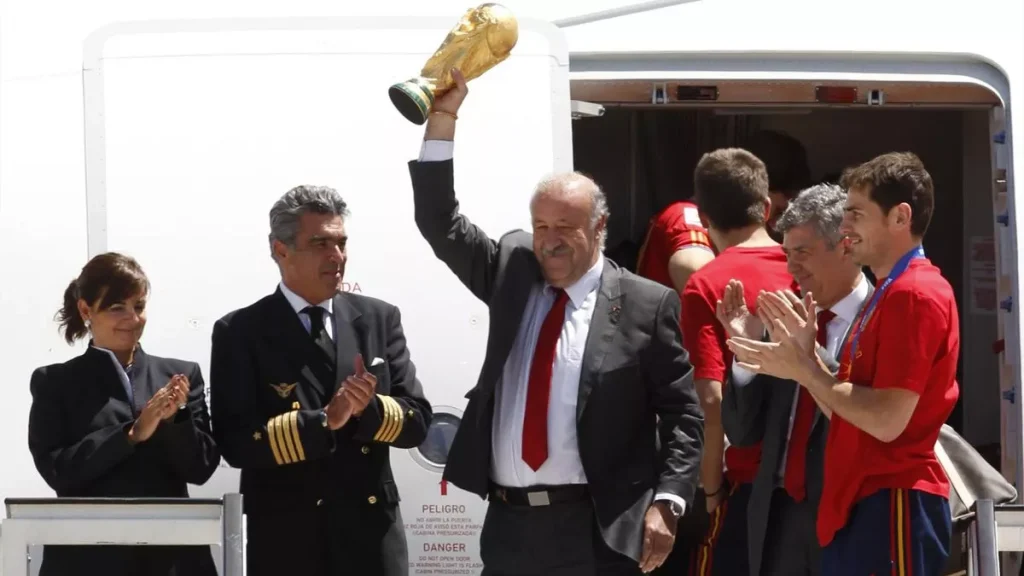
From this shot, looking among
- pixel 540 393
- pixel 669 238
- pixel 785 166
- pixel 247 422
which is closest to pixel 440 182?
pixel 540 393

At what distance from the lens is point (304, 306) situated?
423 cm

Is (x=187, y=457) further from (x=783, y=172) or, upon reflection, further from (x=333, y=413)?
(x=783, y=172)

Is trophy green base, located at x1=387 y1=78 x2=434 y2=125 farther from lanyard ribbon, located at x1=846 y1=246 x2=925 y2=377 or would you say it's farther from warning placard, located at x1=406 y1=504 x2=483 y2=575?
warning placard, located at x1=406 y1=504 x2=483 y2=575

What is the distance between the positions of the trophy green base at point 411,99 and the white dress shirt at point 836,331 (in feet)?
3.71

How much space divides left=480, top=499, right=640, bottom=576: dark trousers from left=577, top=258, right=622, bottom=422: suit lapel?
0.26 m

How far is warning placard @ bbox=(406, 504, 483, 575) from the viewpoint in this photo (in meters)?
4.59

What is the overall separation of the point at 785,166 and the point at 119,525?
10.7ft

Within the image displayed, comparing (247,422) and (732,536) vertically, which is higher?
(247,422)

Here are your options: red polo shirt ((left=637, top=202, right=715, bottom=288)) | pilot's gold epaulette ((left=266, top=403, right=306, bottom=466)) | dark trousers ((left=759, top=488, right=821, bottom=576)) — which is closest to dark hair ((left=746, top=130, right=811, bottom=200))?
red polo shirt ((left=637, top=202, right=715, bottom=288))

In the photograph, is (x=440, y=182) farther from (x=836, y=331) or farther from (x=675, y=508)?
(x=836, y=331)

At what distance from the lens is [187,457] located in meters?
4.04

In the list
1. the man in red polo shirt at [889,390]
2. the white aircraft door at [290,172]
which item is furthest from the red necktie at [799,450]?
the white aircraft door at [290,172]

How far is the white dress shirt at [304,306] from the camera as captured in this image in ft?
13.8

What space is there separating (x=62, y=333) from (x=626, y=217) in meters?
2.94
